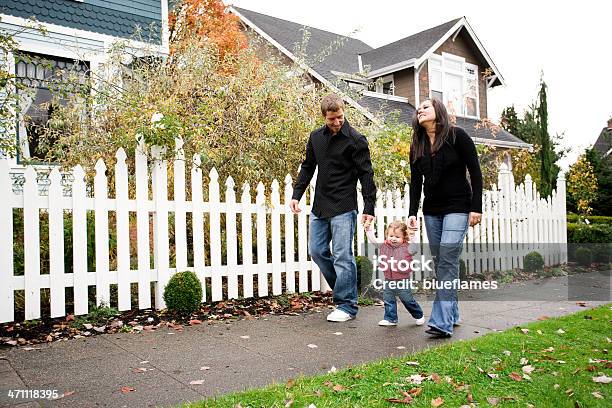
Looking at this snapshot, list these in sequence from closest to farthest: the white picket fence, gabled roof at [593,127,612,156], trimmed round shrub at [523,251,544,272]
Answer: the white picket fence → trimmed round shrub at [523,251,544,272] → gabled roof at [593,127,612,156]

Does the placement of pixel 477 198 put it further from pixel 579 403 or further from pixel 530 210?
pixel 530 210

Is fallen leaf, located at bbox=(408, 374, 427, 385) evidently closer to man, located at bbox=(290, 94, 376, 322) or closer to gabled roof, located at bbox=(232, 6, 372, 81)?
man, located at bbox=(290, 94, 376, 322)

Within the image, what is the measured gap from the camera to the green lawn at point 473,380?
9.16ft

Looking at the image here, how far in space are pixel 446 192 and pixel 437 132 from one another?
50 centimetres

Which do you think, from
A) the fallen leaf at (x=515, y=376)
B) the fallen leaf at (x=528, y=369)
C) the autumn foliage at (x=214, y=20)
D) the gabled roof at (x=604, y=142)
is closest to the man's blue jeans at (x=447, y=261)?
the fallen leaf at (x=528, y=369)

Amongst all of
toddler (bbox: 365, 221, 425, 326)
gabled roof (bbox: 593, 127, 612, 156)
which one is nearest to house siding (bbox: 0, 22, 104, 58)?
toddler (bbox: 365, 221, 425, 326)

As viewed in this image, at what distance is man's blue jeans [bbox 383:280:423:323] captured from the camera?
15.6 feet

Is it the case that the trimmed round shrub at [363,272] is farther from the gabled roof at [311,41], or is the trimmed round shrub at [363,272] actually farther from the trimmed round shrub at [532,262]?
the gabled roof at [311,41]

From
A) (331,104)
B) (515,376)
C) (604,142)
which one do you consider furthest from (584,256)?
(604,142)

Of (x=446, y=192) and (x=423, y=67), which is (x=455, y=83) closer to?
(x=423, y=67)

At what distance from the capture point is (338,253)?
194 inches

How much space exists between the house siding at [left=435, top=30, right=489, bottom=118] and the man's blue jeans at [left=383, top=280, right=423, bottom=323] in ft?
53.0

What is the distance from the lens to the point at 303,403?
2695mm

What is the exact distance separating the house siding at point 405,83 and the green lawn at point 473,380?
15.2m
